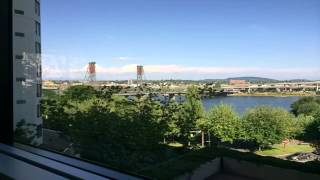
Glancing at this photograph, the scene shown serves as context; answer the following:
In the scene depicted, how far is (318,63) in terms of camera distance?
1255 mm

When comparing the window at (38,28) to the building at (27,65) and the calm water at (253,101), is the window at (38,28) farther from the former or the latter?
the calm water at (253,101)

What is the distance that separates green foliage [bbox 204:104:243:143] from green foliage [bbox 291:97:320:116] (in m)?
0.19

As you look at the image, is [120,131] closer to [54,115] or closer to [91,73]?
[91,73]

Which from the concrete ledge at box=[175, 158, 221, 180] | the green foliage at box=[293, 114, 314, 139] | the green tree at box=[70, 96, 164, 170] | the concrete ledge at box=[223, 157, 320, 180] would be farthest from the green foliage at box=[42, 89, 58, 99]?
the green foliage at box=[293, 114, 314, 139]

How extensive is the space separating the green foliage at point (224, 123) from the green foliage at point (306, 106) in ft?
0.64

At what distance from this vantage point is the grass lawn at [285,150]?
1.34 m

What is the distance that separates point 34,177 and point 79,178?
32cm

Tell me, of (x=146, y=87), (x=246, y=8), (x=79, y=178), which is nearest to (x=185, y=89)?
(x=146, y=87)

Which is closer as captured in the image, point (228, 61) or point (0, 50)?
point (228, 61)

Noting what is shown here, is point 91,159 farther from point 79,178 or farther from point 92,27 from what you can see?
point 92,27

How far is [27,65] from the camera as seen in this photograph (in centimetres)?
278

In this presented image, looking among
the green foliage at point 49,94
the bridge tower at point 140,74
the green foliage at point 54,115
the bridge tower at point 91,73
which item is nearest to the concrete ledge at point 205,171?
the bridge tower at point 140,74

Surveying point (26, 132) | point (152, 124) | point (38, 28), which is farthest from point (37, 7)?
point (152, 124)

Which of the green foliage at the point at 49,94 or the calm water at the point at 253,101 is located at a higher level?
the calm water at the point at 253,101
